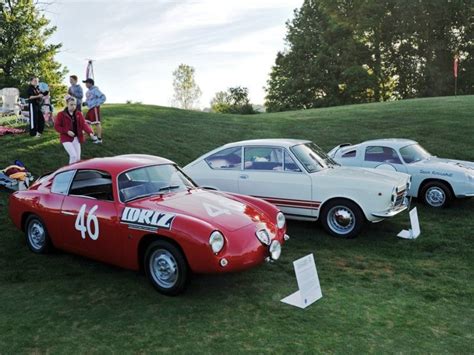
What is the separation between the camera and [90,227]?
541cm

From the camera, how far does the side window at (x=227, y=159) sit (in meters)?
7.79

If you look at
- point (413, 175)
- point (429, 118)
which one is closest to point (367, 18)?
point (429, 118)

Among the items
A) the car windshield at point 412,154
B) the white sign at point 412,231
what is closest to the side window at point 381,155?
the car windshield at point 412,154

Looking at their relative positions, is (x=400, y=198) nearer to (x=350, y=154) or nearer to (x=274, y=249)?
(x=350, y=154)

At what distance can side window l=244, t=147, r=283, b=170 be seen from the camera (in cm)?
750

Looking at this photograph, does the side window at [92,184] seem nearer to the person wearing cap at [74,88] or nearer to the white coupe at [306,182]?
the white coupe at [306,182]

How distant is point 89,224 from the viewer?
542cm

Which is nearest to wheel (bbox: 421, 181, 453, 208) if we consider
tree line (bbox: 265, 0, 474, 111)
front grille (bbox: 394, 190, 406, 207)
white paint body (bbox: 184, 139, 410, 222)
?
white paint body (bbox: 184, 139, 410, 222)

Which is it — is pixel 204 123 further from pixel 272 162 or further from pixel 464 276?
pixel 464 276

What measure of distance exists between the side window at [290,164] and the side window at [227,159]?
84cm

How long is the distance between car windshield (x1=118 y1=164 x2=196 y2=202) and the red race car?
0.04 ft

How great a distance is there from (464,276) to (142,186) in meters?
4.14

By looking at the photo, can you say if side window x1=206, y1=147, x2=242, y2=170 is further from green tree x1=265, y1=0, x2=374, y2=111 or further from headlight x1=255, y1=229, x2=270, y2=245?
green tree x1=265, y1=0, x2=374, y2=111

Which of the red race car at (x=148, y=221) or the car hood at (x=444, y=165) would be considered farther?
the car hood at (x=444, y=165)
